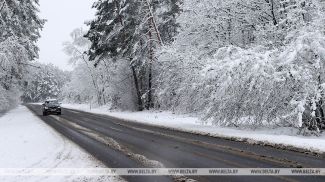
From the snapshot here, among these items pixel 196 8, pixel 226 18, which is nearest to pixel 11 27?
pixel 196 8

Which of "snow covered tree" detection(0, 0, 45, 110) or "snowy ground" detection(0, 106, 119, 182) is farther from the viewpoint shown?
"snow covered tree" detection(0, 0, 45, 110)

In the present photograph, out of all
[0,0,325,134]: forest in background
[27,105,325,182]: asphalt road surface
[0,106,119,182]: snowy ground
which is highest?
[0,0,325,134]: forest in background

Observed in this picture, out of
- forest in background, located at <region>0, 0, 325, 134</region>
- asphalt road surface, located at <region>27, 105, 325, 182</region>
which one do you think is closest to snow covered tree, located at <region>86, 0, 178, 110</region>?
forest in background, located at <region>0, 0, 325, 134</region>

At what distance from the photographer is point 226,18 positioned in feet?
72.3

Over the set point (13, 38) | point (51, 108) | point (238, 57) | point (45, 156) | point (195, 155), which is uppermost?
point (13, 38)

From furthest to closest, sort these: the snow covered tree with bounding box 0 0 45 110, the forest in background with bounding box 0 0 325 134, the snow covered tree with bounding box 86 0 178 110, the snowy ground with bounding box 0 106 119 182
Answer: the snow covered tree with bounding box 86 0 178 110, the snow covered tree with bounding box 0 0 45 110, the forest in background with bounding box 0 0 325 134, the snowy ground with bounding box 0 106 119 182

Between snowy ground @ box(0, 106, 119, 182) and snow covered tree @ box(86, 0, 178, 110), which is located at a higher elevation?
snow covered tree @ box(86, 0, 178, 110)

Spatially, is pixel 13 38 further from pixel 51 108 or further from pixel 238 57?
pixel 238 57

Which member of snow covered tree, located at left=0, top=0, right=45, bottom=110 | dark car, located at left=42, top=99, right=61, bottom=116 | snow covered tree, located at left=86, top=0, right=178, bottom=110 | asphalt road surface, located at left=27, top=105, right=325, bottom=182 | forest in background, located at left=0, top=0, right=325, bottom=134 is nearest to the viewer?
asphalt road surface, located at left=27, top=105, right=325, bottom=182

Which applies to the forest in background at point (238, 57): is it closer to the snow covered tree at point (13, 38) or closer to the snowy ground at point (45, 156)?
the snow covered tree at point (13, 38)

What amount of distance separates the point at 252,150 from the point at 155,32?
2484 centimetres

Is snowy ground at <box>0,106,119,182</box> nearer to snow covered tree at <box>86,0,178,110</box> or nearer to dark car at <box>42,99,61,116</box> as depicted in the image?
snow covered tree at <box>86,0,178,110</box>

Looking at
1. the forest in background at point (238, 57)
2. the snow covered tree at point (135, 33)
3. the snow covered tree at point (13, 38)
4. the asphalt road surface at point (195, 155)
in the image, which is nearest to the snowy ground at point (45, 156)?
the asphalt road surface at point (195, 155)

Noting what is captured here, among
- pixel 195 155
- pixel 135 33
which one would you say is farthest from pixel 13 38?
pixel 195 155
